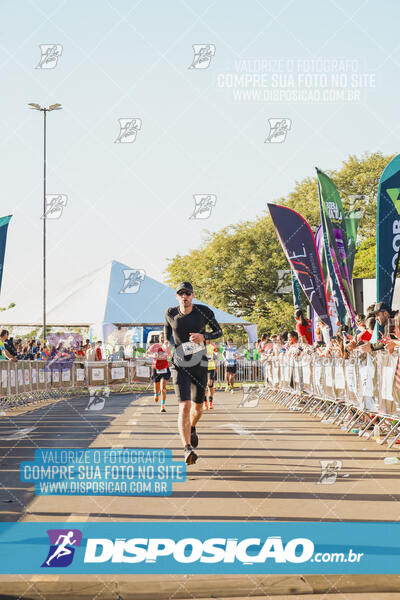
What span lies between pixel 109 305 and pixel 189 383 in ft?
109

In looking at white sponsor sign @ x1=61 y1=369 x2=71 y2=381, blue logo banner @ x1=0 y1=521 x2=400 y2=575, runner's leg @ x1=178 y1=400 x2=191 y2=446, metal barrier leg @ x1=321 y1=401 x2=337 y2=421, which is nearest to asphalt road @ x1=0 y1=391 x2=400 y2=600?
A: blue logo banner @ x1=0 y1=521 x2=400 y2=575

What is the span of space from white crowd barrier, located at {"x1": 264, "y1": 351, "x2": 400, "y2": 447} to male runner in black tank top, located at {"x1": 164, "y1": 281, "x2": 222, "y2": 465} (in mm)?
2627

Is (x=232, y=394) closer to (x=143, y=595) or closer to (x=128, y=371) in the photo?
(x=128, y=371)

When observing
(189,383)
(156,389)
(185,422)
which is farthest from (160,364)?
(185,422)

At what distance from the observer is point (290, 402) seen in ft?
75.0

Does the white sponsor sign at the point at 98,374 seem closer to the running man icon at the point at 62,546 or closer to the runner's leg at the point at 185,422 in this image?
the runner's leg at the point at 185,422

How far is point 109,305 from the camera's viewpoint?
141 feet

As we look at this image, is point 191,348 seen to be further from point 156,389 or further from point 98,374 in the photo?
point 98,374

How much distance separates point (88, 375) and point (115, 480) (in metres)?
23.1

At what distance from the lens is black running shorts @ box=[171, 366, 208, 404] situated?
1002 centimetres

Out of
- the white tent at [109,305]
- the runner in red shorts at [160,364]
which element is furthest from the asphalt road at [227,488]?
the white tent at [109,305]

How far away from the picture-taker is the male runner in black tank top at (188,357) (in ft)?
32.6

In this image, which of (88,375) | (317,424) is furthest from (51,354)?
(317,424)

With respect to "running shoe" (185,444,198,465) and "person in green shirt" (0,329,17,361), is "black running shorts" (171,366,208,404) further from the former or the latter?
"person in green shirt" (0,329,17,361)
